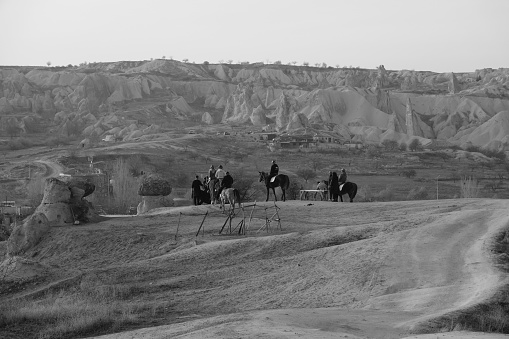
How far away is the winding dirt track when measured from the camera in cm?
1430

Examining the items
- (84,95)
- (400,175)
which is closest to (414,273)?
(400,175)

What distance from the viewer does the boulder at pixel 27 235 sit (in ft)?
92.8

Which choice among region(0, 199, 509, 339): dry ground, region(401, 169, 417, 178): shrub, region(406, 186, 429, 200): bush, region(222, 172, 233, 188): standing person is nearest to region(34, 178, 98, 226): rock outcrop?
region(0, 199, 509, 339): dry ground

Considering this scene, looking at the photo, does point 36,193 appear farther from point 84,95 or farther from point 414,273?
point 84,95

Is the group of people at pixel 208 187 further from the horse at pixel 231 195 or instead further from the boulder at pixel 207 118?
the boulder at pixel 207 118

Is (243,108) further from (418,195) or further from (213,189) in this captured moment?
(213,189)

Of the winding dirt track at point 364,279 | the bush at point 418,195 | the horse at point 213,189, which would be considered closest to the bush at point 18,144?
the bush at point 418,195

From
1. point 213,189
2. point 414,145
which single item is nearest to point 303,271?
point 213,189

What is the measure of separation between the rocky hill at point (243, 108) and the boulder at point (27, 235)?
85.1m

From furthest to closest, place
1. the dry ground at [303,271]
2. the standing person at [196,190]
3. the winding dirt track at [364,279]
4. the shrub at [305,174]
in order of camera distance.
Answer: the shrub at [305,174] → the standing person at [196,190] → the dry ground at [303,271] → the winding dirt track at [364,279]

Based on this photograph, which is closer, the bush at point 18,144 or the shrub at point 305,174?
the shrub at point 305,174

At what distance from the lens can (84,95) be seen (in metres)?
164

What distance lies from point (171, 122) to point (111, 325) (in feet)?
442

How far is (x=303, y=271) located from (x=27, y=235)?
39.9 ft
